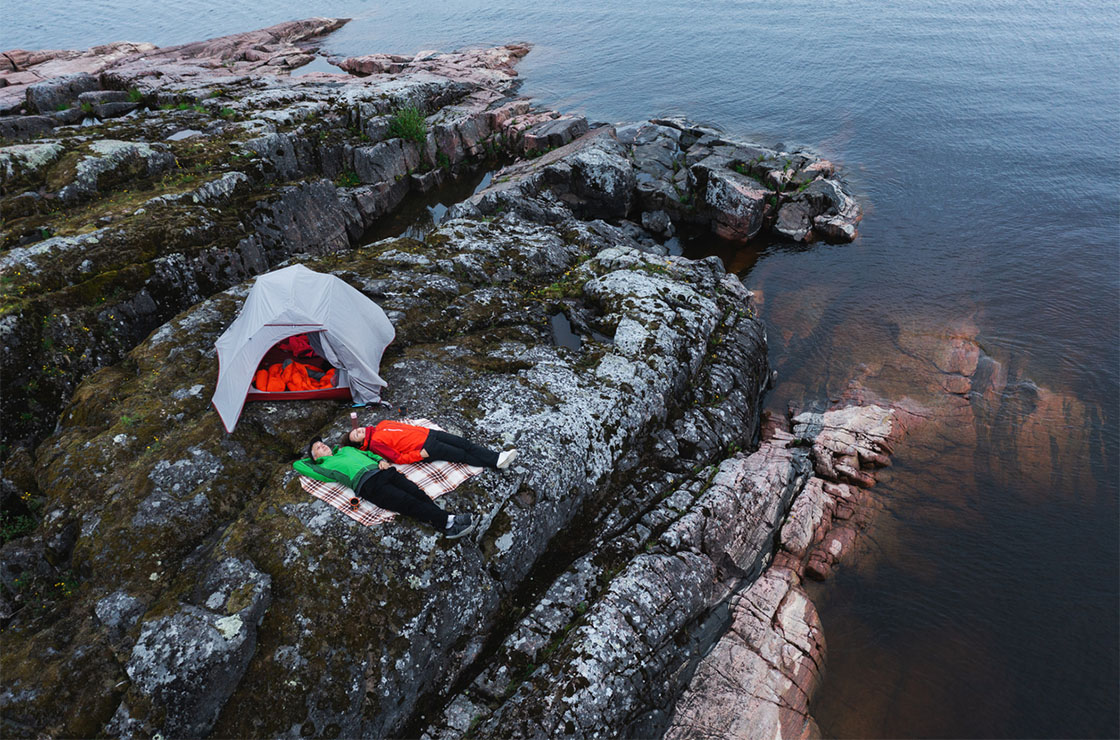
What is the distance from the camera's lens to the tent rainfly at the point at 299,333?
1180 centimetres

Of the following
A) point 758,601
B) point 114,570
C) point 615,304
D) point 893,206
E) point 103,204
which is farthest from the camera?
point 893,206

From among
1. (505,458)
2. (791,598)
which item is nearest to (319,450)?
(505,458)

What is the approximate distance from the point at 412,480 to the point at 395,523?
88cm

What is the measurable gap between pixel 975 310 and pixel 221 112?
34656mm

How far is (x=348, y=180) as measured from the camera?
27875 millimetres

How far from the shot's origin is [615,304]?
53.4 feet

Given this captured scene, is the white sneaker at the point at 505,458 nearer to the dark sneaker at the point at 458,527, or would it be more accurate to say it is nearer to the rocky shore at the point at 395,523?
the rocky shore at the point at 395,523

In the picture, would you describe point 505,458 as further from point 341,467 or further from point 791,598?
point 791,598

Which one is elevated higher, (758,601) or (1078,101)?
(1078,101)

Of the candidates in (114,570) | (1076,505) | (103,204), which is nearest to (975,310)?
(1076,505)

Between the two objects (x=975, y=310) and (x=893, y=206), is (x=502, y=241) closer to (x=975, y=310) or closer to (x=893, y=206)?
(x=975, y=310)

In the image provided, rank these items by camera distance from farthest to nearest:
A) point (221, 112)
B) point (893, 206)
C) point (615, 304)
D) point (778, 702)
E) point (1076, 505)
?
point (893, 206)
point (221, 112)
point (615, 304)
point (1076, 505)
point (778, 702)

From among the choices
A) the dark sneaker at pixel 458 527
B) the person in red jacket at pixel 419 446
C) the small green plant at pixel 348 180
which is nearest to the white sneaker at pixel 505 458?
the person in red jacket at pixel 419 446

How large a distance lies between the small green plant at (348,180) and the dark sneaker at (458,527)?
909 inches
